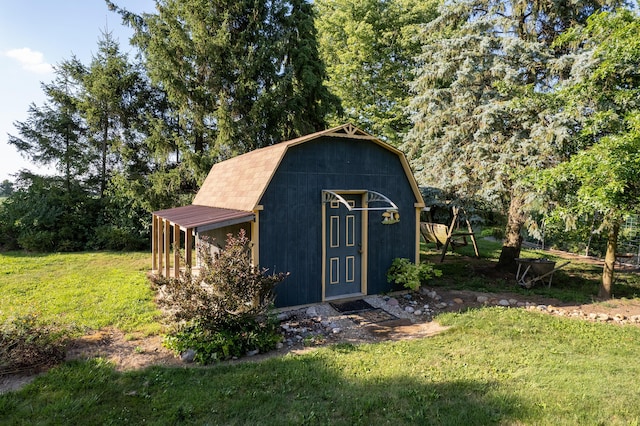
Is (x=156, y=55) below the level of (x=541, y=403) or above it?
above

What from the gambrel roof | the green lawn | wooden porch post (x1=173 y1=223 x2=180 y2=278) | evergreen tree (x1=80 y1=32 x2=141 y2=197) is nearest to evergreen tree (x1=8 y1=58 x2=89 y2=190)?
evergreen tree (x1=80 y1=32 x2=141 y2=197)

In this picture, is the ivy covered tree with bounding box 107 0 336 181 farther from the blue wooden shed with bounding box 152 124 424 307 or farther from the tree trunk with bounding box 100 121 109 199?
the blue wooden shed with bounding box 152 124 424 307

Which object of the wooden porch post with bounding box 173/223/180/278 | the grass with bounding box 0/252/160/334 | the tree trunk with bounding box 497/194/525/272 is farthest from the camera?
the tree trunk with bounding box 497/194/525/272

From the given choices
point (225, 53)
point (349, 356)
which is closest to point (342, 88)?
point (225, 53)

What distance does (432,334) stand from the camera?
5984mm

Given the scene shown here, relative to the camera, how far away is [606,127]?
7.33 m

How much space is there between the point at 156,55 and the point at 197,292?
1282cm

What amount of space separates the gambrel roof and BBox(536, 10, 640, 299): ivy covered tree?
3.32 m

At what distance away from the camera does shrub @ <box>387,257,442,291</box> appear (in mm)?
7996

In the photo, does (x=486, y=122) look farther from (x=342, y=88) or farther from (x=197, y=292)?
(x=342, y=88)

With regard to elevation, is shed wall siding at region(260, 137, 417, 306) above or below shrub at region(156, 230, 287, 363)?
above

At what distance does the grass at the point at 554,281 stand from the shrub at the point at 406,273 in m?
1.36

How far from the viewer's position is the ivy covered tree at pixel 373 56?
18906mm

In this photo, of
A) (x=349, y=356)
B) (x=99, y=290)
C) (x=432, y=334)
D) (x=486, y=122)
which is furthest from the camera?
(x=486, y=122)
